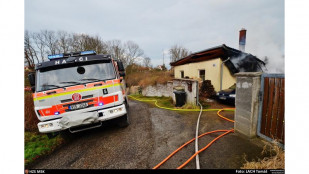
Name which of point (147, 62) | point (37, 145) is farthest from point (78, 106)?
point (147, 62)

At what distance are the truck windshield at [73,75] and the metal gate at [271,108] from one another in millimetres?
3930

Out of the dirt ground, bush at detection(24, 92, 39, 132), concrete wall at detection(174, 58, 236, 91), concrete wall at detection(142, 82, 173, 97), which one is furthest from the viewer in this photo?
concrete wall at detection(142, 82, 173, 97)

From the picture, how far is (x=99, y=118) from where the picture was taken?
296 centimetres

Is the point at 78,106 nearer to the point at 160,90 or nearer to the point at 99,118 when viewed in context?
the point at 99,118

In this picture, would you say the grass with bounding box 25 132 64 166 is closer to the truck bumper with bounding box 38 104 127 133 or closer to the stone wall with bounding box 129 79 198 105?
the truck bumper with bounding box 38 104 127 133

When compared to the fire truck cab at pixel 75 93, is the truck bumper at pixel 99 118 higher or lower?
lower

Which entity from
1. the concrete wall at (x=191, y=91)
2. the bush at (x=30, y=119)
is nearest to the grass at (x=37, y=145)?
the bush at (x=30, y=119)

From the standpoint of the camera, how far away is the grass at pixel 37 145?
267cm

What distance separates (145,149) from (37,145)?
3251 millimetres

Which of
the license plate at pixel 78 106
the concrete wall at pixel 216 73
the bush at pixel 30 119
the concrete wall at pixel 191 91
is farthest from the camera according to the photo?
the concrete wall at pixel 216 73

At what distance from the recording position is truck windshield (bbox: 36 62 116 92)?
117 inches

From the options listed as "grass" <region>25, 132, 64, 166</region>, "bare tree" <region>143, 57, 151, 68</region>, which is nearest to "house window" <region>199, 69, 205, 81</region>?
"grass" <region>25, 132, 64, 166</region>

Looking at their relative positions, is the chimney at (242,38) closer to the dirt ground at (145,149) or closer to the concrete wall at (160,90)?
the concrete wall at (160,90)
